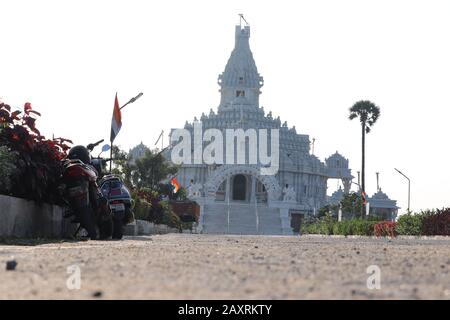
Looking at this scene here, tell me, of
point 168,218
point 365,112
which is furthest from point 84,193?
point 365,112

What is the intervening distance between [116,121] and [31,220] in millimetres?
14746

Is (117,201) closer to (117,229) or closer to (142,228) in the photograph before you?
(117,229)

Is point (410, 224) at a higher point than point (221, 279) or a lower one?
higher

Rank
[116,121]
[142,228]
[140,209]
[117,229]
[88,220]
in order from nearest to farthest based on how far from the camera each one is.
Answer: [88,220], [117,229], [116,121], [142,228], [140,209]

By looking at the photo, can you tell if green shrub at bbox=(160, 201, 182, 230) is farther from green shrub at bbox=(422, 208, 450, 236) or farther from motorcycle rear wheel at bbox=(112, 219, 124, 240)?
motorcycle rear wheel at bbox=(112, 219, 124, 240)

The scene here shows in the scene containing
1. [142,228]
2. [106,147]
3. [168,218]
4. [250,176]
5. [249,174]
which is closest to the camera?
[106,147]

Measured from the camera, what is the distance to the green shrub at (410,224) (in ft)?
121

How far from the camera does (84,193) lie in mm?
16234

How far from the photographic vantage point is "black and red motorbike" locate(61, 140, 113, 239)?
16250mm

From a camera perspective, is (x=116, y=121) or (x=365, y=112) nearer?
(x=116, y=121)

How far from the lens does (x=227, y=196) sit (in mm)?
127562

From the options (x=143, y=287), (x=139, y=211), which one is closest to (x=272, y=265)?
(x=143, y=287)

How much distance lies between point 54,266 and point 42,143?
32.9ft
